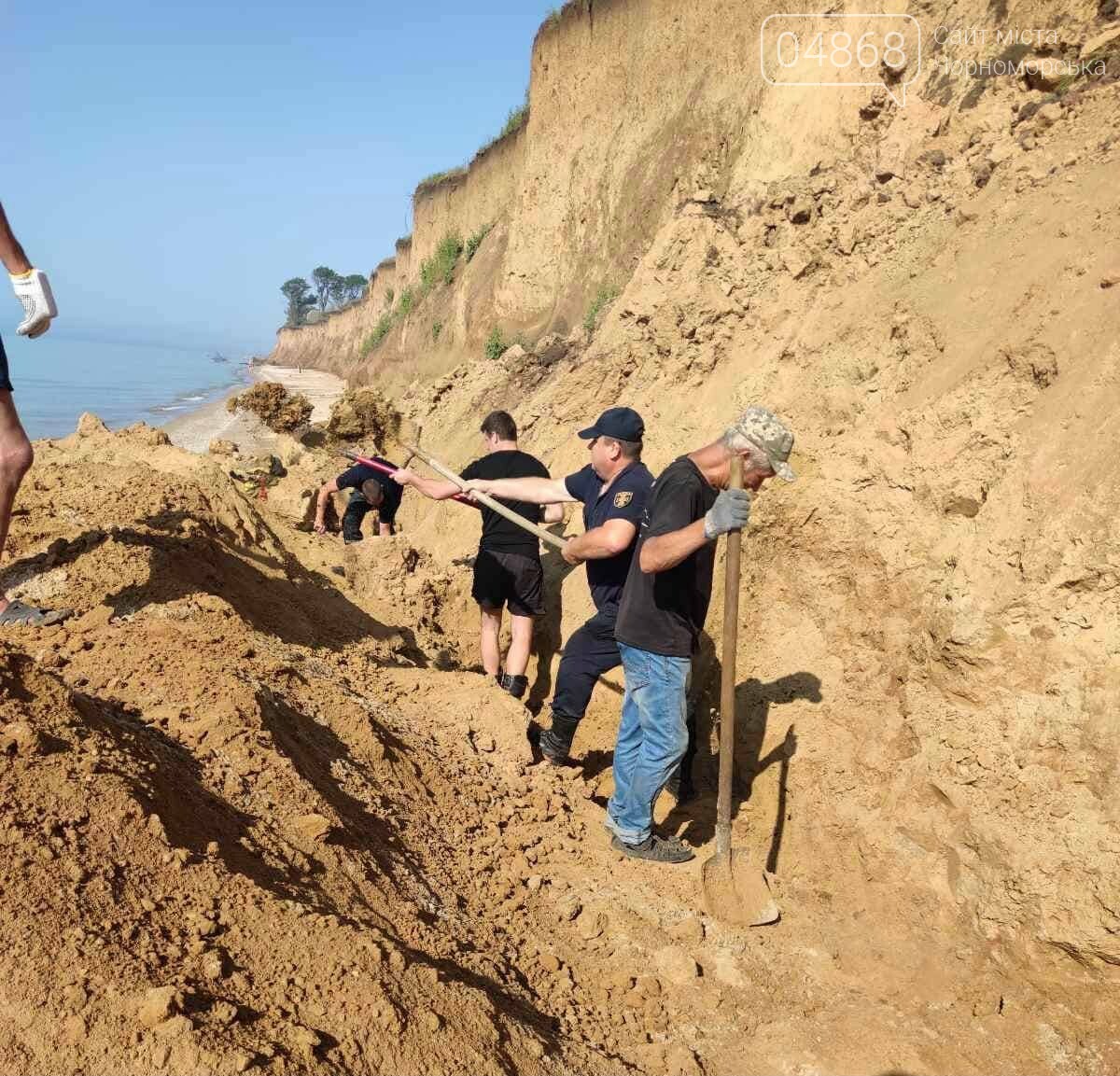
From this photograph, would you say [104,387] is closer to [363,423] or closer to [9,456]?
[363,423]

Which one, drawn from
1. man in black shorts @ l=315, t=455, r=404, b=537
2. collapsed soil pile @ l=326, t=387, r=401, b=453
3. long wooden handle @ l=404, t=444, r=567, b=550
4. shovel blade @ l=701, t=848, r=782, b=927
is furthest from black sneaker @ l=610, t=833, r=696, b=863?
collapsed soil pile @ l=326, t=387, r=401, b=453

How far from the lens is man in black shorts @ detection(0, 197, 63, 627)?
328 centimetres

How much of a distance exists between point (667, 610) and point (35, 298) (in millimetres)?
2884

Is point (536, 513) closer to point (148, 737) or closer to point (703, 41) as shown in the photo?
point (148, 737)

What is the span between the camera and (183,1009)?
172cm

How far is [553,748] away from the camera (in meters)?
4.32

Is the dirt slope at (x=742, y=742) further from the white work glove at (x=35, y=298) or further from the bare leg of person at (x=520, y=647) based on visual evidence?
the white work glove at (x=35, y=298)

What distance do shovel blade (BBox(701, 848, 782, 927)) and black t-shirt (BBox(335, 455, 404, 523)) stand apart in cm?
457

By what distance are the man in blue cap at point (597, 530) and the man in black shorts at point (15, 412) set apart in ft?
7.34

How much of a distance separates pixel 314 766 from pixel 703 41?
12.4 metres

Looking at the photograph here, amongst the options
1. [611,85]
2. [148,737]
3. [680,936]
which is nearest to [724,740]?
[680,936]

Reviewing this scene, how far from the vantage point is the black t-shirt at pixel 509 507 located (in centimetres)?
518

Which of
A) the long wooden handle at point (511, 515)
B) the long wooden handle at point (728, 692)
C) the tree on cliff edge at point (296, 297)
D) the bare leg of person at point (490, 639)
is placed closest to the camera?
the long wooden handle at point (728, 692)

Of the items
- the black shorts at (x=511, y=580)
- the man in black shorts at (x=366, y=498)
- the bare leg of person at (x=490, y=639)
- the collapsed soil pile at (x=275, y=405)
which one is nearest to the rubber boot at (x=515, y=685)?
the bare leg of person at (x=490, y=639)
